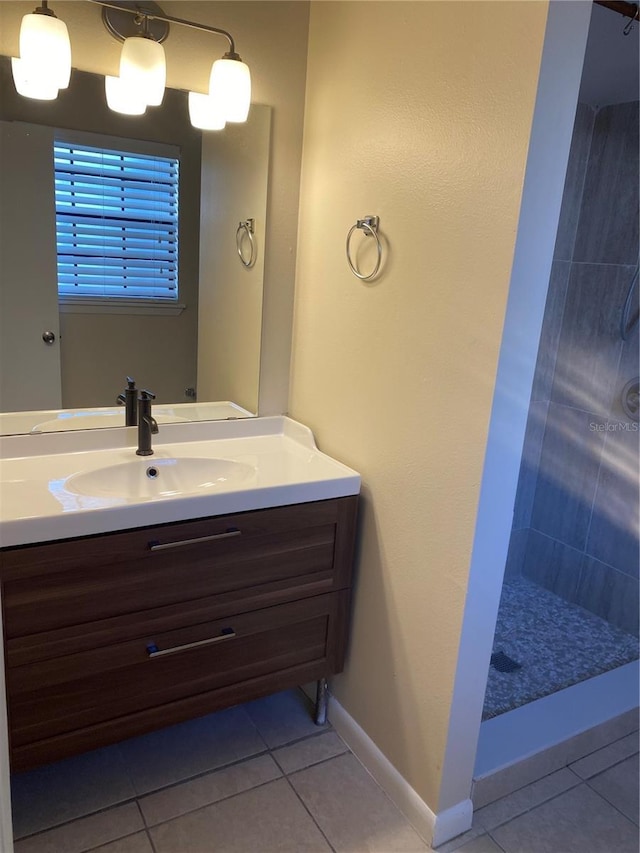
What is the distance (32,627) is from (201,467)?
2.07ft

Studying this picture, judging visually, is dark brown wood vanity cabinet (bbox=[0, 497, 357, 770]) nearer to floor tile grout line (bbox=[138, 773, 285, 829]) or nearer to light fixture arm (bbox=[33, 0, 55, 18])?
floor tile grout line (bbox=[138, 773, 285, 829])

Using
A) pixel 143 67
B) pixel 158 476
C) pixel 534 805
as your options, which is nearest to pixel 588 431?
pixel 534 805

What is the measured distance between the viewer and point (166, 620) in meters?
1.56

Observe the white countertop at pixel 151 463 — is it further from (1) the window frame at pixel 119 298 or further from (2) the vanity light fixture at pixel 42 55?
(2) the vanity light fixture at pixel 42 55

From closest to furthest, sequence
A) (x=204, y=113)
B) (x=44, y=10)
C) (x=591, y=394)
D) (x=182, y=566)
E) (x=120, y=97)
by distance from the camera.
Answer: (x=44, y=10)
(x=182, y=566)
(x=120, y=97)
(x=204, y=113)
(x=591, y=394)

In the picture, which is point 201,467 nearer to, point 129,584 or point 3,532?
point 129,584

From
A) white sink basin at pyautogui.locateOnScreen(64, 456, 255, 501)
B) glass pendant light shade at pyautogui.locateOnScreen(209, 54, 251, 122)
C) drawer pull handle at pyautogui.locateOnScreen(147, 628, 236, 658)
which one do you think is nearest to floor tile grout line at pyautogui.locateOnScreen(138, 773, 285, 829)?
drawer pull handle at pyautogui.locateOnScreen(147, 628, 236, 658)

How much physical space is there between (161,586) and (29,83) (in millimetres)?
1267

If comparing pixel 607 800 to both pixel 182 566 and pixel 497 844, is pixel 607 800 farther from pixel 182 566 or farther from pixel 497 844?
pixel 182 566

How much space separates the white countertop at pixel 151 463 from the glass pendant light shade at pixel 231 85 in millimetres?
916

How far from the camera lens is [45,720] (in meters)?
1.46

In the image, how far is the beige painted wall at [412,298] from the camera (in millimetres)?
1313

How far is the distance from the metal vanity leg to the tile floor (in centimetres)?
5

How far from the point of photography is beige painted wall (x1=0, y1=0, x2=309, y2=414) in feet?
5.26
